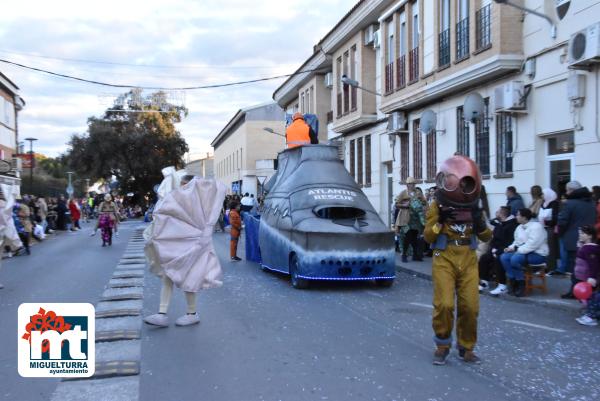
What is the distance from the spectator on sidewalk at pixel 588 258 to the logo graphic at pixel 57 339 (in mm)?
6020

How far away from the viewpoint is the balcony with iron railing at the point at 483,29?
13.9m

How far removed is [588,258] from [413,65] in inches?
452

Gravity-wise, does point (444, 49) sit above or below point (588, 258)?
above

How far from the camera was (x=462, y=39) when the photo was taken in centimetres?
1540

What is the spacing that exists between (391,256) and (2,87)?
111 feet

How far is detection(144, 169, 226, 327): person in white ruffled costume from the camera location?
7.32 metres

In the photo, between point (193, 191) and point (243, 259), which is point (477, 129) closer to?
point (243, 259)

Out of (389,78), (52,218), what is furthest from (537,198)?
(52,218)

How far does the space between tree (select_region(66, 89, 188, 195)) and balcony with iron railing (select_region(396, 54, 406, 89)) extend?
38829 mm

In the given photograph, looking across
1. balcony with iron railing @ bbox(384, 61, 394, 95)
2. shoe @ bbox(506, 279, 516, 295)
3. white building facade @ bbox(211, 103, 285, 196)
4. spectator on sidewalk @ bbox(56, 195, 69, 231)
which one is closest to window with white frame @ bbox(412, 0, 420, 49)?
balcony with iron railing @ bbox(384, 61, 394, 95)

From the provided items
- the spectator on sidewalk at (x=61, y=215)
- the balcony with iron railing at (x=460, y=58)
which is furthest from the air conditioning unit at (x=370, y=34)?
the spectator on sidewalk at (x=61, y=215)

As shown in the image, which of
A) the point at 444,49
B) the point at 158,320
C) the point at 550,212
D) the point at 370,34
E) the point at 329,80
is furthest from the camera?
the point at 329,80

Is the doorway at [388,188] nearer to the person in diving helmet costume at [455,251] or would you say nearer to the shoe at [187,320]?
the shoe at [187,320]

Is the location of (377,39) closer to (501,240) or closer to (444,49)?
(444,49)
